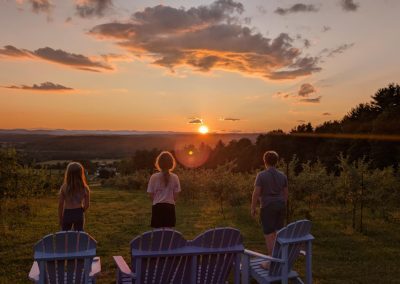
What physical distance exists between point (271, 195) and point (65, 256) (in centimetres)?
332

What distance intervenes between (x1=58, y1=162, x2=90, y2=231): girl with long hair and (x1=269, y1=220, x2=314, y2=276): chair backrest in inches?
101

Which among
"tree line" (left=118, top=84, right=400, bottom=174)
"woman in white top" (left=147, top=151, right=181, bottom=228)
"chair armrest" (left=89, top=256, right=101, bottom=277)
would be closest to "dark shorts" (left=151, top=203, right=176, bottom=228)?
"woman in white top" (left=147, top=151, right=181, bottom=228)

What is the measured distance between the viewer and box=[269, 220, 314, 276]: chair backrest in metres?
5.45

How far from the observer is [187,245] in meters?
5.00

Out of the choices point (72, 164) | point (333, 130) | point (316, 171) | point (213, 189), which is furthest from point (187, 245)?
point (333, 130)

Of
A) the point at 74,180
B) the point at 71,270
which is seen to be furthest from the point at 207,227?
the point at 71,270

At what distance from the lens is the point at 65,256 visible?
456 cm

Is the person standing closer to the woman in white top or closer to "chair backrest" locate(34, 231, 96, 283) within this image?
the woman in white top

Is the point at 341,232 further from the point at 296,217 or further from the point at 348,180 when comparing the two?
the point at 296,217

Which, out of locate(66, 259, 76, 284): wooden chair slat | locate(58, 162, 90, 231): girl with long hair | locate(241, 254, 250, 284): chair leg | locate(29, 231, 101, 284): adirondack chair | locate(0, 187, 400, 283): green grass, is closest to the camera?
locate(29, 231, 101, 284): adirondack chair

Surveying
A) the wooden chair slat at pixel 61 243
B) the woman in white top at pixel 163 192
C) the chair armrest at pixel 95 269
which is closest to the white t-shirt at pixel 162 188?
the woman in white top at pixel 163 192

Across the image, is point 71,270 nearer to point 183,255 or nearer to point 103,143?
point 183,255

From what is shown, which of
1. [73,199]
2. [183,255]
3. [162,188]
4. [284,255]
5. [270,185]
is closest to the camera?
[183,255]

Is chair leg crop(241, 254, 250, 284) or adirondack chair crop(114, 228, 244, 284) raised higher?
adirondack chair crop(114, 228, 244, 284)
